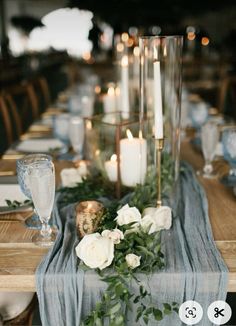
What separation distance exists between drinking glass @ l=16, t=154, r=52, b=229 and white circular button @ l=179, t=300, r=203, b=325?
0.39m

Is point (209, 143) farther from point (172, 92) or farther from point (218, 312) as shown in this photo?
point (218, 312)

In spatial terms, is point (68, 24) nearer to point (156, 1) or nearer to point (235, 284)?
point (156, 1)

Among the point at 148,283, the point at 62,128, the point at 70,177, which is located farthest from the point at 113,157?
the point at 62,128

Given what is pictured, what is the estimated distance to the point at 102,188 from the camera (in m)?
1.25

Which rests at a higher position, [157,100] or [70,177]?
[157,100]

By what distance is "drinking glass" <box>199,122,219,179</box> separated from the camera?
4.67 ft

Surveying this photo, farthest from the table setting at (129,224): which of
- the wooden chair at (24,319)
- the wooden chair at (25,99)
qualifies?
the wooden chair at (25,99)

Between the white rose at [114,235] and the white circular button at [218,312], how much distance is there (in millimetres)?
220

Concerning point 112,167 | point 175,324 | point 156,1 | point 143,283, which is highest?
point 156,1

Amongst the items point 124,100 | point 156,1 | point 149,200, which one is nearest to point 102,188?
point 149,200

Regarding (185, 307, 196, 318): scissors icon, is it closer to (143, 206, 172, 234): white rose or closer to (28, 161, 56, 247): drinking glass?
(143, 206, 172, 234): white rose

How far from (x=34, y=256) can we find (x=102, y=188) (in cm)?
37

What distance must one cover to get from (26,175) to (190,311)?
0.45 meters

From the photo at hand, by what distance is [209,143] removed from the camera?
1.45 m
